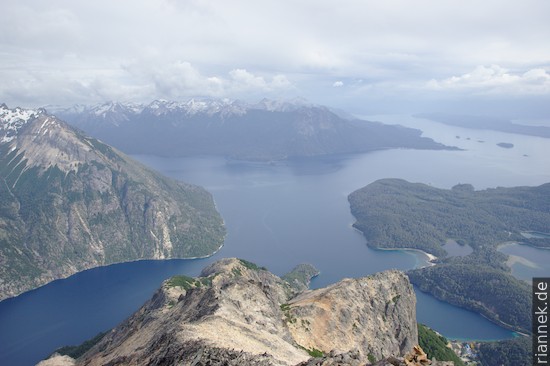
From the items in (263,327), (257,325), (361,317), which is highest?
(257,325)

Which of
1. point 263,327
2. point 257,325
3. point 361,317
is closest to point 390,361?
point 263,327

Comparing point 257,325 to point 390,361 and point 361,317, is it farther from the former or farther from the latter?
point 361,317

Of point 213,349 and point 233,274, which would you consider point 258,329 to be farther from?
point 233,274

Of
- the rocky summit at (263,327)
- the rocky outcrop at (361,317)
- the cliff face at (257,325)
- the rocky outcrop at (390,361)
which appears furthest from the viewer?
the rocky outcrop at (361,317)

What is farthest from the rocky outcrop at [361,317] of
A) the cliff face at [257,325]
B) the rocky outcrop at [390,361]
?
the rocky outcrop at [390,361]

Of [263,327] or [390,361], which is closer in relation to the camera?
[390,361]

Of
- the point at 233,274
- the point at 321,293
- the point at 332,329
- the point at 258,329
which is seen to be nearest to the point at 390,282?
the point at 321,293

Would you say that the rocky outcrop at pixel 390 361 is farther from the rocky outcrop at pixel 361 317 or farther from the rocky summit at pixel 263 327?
the rocky outcrop at pixel 361 317
